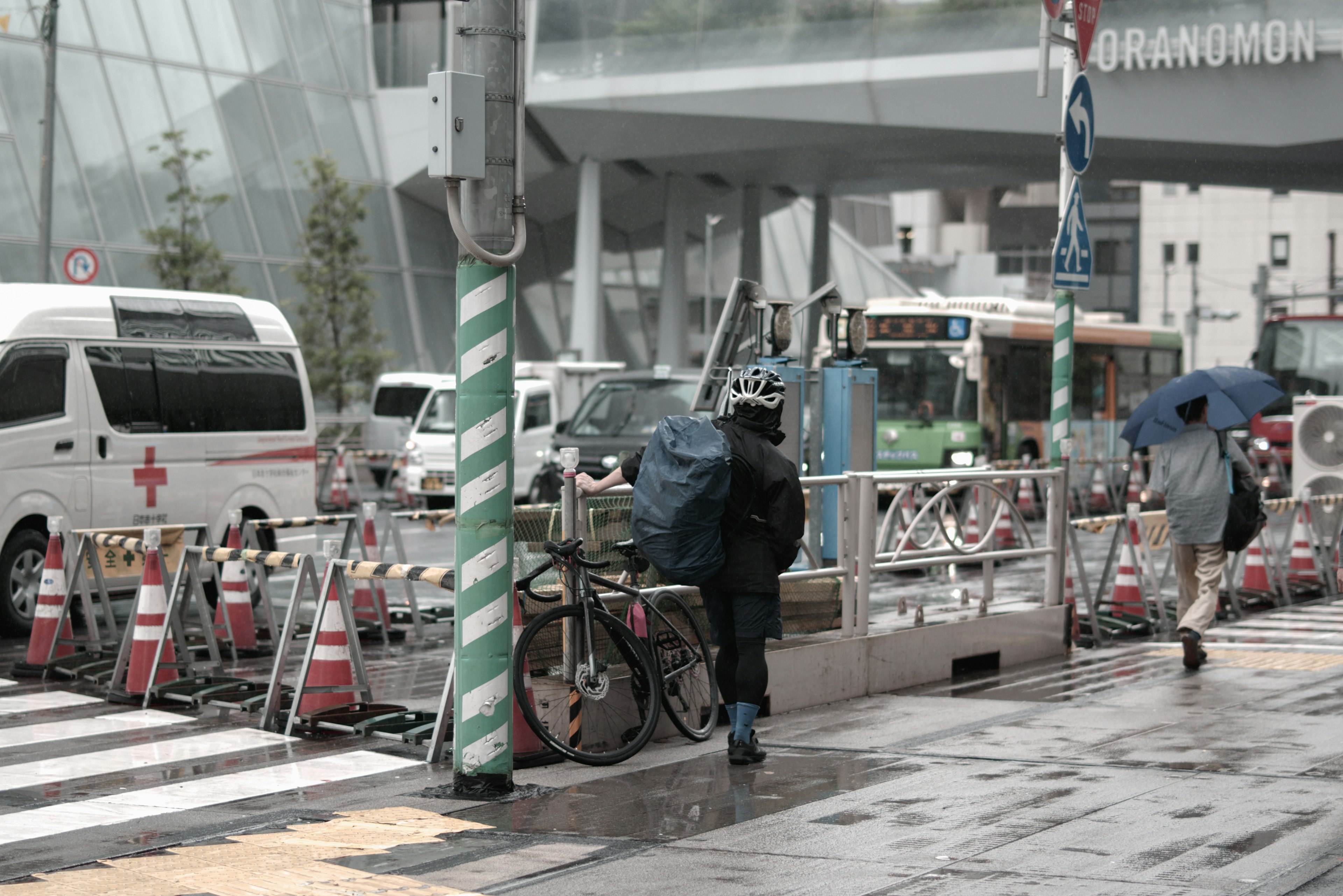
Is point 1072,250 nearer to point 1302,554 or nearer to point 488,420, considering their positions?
point 488,420

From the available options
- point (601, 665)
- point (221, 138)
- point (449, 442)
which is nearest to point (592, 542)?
point (601, 665)

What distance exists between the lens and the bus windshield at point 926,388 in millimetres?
23984

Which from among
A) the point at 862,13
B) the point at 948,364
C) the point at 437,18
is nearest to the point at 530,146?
the point at 437,18

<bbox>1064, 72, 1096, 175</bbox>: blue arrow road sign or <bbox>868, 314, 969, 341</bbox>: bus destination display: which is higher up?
<bbox>1064, 72, 1096, 175</bbox>: blue arrow road sign

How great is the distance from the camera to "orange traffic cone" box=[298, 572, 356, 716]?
8.55 m

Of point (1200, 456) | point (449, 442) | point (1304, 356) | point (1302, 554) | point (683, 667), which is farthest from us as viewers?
point (1304, 356)

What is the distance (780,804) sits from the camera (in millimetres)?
6633

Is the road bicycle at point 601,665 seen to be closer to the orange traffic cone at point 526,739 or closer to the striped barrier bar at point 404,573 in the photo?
the orange traffic cone at point 526,739

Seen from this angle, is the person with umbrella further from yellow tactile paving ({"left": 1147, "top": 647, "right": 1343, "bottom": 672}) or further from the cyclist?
the cyclist

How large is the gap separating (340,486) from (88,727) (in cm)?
1730

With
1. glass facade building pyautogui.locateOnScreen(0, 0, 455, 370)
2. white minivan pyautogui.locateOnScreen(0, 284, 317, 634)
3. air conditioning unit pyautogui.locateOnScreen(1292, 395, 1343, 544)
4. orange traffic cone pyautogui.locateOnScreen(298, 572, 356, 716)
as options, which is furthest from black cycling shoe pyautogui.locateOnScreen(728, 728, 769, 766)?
glass facade building pyautogui.locateOnScreen(0, 0, 455, 370)

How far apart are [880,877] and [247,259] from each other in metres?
31.6

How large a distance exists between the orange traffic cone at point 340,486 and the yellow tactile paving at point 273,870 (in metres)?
19.3

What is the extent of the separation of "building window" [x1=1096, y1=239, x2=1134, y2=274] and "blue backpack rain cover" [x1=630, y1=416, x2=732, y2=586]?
8842 cm
